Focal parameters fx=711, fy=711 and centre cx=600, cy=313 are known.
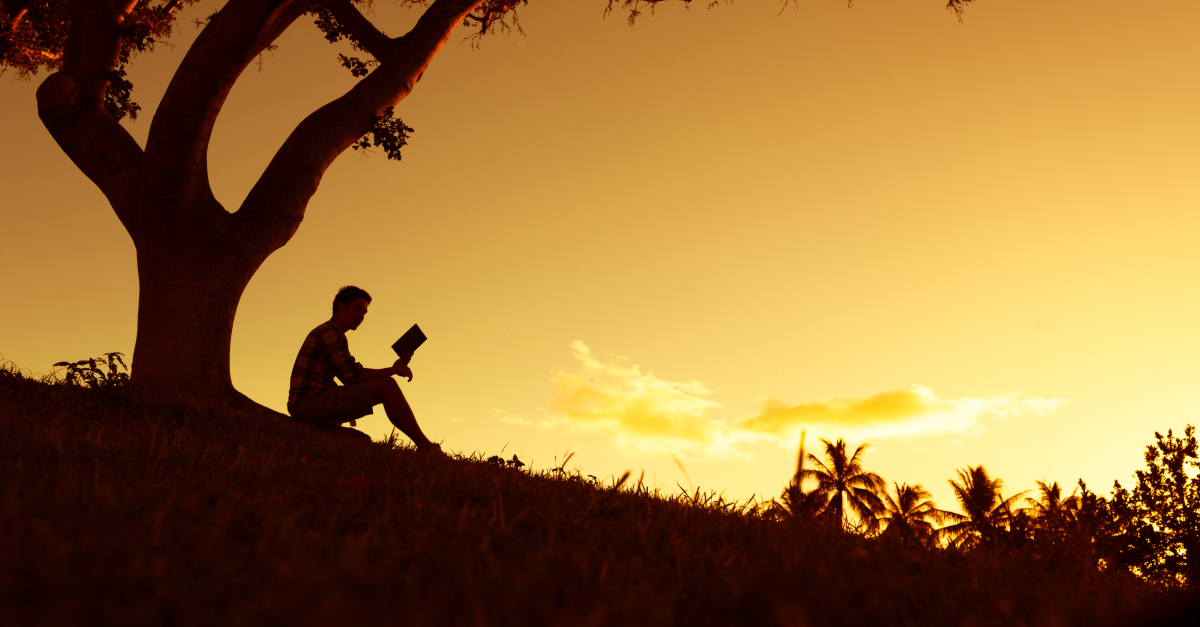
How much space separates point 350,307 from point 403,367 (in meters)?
0.98

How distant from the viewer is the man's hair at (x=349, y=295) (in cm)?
723

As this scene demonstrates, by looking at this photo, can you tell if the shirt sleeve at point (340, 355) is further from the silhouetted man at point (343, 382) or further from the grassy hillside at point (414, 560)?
the grassy hillside at point (414, 560)

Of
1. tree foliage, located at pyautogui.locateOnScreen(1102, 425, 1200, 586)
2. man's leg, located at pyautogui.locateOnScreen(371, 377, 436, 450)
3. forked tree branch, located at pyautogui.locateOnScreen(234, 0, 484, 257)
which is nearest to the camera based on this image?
man's leg, located at pyautogui.locateOnScreen(371, 377, 436, 450)

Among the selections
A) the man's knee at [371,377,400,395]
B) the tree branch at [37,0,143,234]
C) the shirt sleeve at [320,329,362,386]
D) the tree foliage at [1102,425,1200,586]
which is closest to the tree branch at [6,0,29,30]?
the tree branch at [37,0,143,234]

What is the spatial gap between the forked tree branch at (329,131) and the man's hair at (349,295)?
1058mm

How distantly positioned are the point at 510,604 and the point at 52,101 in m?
8.82

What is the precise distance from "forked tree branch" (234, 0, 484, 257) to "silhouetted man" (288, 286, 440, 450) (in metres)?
1.19

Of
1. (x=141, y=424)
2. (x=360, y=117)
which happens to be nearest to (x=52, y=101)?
(x=360, y=117)

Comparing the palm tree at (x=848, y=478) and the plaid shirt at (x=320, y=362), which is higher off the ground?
the palm tree at (x=848, y=478)

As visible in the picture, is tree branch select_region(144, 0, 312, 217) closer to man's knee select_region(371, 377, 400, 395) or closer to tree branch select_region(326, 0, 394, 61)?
tree branch select_region(326, 0, 394, 61)

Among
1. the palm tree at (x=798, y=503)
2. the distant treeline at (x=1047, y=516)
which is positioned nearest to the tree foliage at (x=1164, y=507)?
the distant treeline at (x=1047, y=516)

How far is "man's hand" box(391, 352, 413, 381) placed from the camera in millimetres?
6730

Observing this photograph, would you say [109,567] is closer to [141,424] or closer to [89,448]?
[89,448]

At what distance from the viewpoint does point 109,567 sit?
1.54 metres
